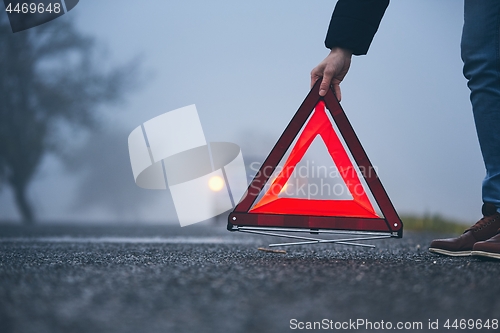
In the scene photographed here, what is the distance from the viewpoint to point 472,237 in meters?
2.59

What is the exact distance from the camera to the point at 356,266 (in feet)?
6.68

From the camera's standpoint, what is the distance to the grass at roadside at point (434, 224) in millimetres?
7793

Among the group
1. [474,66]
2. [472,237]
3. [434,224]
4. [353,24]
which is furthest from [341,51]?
[434,224]

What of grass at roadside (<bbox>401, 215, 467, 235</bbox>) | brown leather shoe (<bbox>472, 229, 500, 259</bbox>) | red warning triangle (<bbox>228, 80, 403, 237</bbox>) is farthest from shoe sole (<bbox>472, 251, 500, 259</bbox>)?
grass at roadside (<bbox>401, 215, 467, 235</bbox>)

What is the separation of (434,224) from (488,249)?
19.9 feet

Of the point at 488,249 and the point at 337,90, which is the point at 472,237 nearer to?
the point at 488,249

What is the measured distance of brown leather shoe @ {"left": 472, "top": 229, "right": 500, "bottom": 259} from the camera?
232 centimetres

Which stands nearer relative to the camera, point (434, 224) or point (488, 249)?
point (488, 249)

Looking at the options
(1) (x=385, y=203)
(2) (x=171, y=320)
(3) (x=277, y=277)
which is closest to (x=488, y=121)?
(1) (x=385, y=203)

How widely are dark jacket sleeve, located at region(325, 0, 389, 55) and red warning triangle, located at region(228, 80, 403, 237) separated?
256 mm

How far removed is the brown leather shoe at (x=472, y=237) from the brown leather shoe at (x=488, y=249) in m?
0.14

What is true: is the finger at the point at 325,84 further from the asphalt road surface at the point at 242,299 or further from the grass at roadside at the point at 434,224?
the grass at roadside at the point at 434,224

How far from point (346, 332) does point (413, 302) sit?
29 centimetres

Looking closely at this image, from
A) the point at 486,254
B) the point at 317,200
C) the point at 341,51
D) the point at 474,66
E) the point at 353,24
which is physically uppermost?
the point at 353,24
